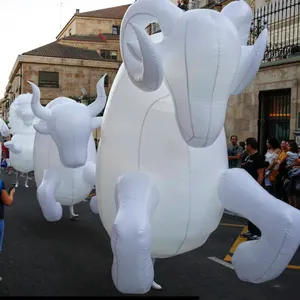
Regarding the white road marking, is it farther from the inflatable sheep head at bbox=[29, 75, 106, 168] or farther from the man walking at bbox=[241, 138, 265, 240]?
the inflatable sheep head at bbox=[29, 75, 106, 168]

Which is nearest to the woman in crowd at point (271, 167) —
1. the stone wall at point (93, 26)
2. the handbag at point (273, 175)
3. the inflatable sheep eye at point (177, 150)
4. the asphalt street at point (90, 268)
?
the handbag at point (273, 175)

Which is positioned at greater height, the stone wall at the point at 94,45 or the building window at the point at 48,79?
the stone wall at the point at 94,45

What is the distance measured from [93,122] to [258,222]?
3151mm

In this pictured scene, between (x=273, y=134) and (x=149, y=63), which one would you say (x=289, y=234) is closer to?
A: (x=149, y=63)

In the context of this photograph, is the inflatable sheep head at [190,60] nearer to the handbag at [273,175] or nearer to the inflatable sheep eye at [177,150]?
the inflatable sheep eye at [177,150]

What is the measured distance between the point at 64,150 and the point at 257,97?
7.80 m

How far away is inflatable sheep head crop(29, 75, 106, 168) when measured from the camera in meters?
5.24

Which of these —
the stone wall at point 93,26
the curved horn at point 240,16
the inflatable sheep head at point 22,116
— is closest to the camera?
the curved horn at point 240,16

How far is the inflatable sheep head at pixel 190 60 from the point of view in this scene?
8.72ft

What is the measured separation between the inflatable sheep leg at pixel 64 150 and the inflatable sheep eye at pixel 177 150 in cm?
175

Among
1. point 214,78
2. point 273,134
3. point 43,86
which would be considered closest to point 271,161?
point 273,134

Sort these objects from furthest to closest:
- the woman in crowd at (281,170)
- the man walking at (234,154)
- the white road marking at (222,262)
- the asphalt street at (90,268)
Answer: the man walking at (234,154) → the woman in crowd at (281,170) → the white road marking at (222,262) → the asphalt street at (90,268)

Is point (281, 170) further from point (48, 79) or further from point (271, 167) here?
point (48, 79)

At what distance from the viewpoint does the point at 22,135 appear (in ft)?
35.6
